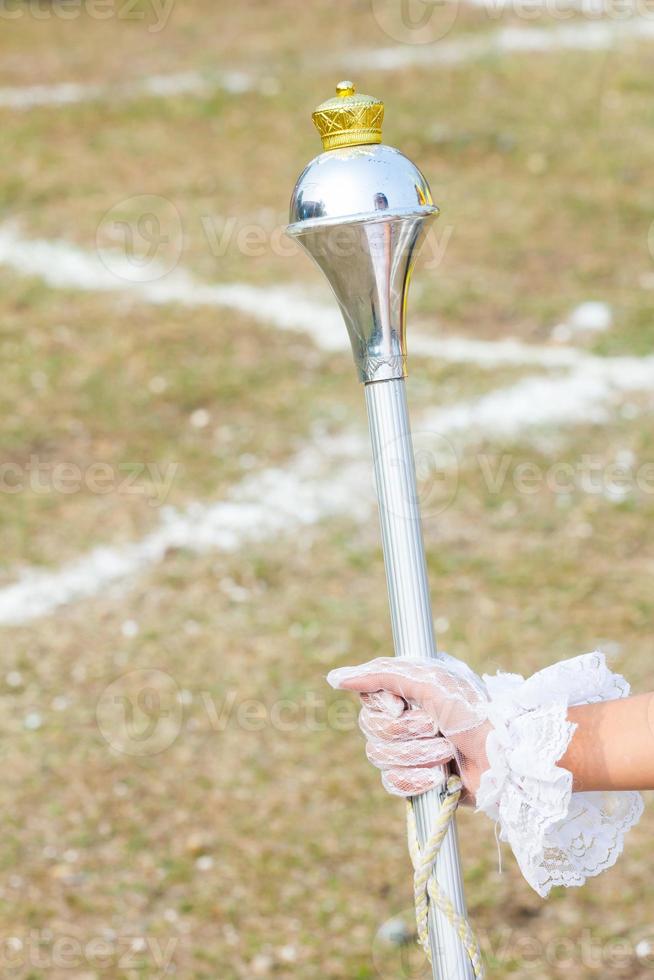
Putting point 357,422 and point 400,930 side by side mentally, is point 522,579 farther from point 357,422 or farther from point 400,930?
point 400,930

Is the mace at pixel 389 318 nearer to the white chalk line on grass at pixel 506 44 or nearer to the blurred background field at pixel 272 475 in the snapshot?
the blurred background field at pixel 272 475

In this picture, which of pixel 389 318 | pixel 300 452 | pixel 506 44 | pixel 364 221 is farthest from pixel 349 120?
pixel 506 44

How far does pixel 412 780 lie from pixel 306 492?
3905 mm

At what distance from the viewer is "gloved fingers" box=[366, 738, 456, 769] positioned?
1.95 metres

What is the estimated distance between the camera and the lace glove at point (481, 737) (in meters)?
1.93

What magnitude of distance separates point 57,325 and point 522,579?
133 inches

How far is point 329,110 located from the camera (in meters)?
1.91

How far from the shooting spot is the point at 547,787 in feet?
6.30

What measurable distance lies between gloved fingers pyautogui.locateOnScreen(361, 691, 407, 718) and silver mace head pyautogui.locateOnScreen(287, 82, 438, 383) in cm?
52

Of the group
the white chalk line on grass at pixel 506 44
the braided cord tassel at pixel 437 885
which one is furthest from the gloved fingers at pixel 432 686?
the white chalk line on grass at pixel 506 44

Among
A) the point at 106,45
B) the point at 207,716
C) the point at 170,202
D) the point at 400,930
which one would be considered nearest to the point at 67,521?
the point at 207,716

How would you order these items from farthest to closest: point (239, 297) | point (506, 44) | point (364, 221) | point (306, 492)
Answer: point (506, 44) < point (239, 297) < point (306, 492) < point (364, 221)

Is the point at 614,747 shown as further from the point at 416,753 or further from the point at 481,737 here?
the point at 416,753

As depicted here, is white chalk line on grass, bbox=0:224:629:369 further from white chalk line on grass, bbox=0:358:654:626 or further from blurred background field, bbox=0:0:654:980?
white chalk line on grass, bbox=0:358:654:626
